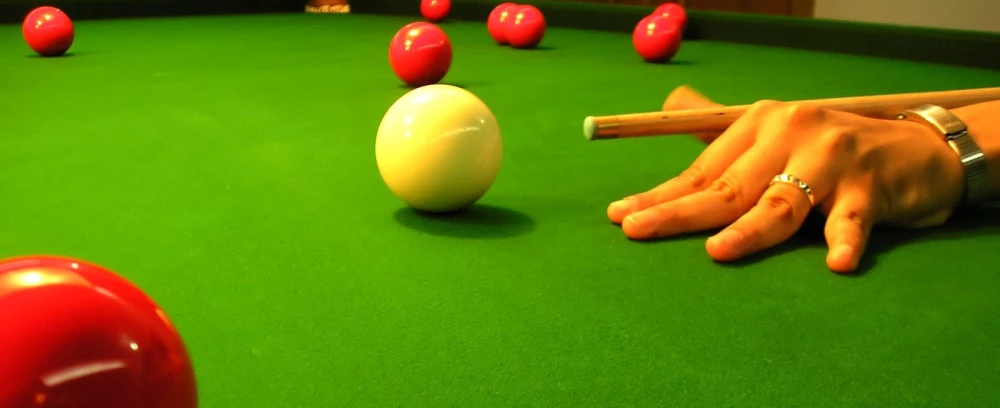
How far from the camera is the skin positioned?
189cm

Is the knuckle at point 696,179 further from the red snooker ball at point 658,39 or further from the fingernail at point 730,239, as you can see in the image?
the red snooker ball at point 658,39

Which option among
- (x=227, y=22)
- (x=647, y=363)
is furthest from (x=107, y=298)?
(x=227, y=22)

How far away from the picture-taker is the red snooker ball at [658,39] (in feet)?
15.9

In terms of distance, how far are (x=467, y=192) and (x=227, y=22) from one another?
6.06 m

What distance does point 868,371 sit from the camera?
1.40 m

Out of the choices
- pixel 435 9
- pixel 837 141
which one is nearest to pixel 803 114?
pixel 837 141

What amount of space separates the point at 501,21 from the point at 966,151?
13.4 ft

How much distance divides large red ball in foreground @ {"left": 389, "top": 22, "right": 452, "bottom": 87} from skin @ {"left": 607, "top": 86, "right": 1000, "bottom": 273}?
213 centimetres

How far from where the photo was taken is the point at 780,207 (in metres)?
1.91

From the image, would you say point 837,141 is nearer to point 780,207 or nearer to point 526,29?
point 780,207

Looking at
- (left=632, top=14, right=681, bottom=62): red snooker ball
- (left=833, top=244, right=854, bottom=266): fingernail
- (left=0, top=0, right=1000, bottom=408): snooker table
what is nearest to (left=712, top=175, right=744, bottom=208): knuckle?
(left=0, top=0, right=1000, bottom=408): snooker table

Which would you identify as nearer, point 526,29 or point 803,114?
point 803,114

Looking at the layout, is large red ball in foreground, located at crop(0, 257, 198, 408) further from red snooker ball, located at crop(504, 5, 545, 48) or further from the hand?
red snooker ball, located at crop(504, 5, 545, 48)

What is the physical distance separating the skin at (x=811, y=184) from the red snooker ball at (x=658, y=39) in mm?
2794
